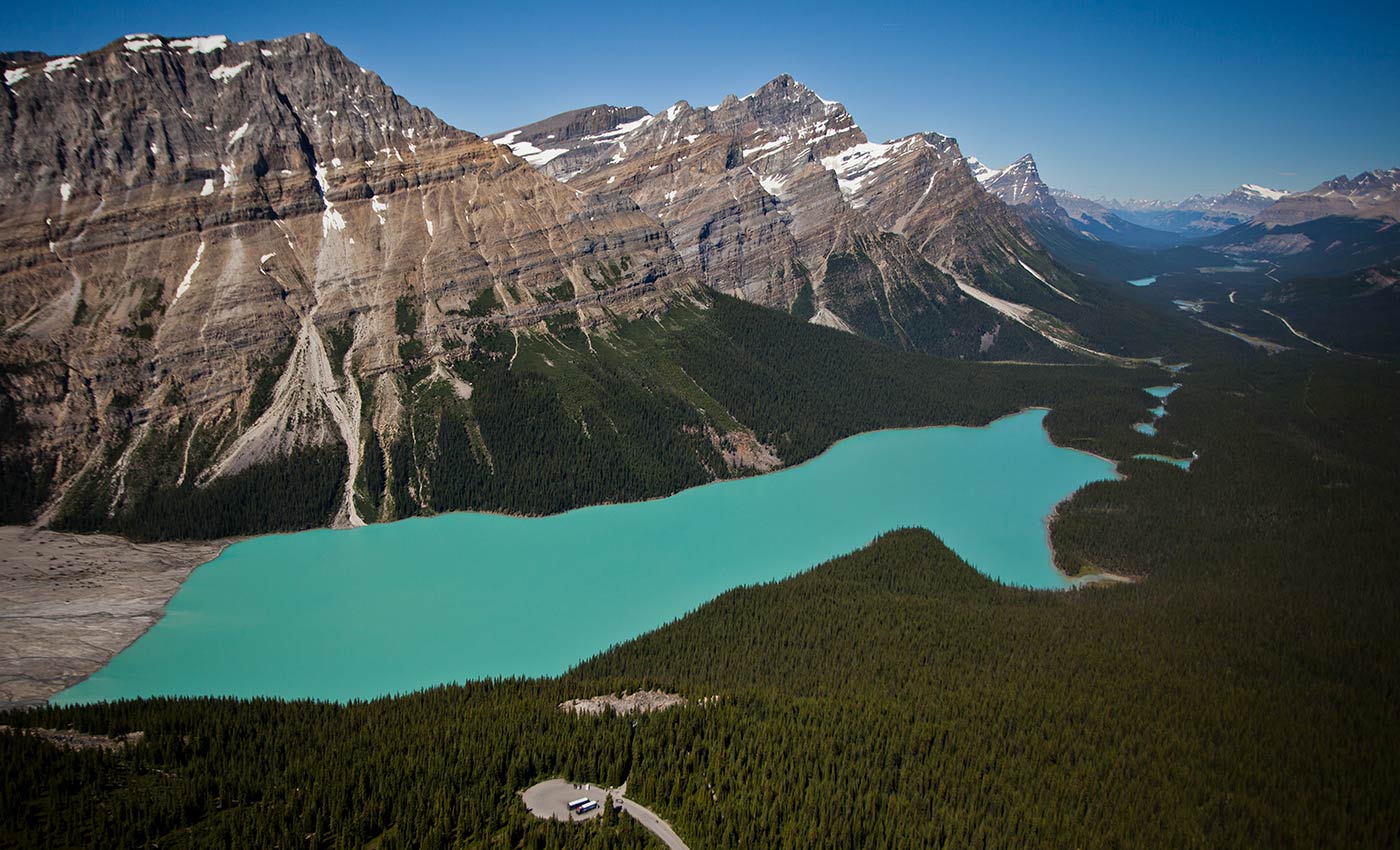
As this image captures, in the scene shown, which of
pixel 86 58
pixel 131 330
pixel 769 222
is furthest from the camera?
pixel 769 222

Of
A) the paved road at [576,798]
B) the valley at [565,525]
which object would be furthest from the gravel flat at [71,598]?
the paved road at [576,798]

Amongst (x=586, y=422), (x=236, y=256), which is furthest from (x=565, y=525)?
(x=236, y=256)

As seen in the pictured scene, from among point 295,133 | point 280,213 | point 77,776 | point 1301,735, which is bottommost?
point 1301,735

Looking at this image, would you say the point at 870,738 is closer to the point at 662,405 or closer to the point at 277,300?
the point at 662,405

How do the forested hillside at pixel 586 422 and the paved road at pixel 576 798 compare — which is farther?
the forested hillside at pixel 586 422

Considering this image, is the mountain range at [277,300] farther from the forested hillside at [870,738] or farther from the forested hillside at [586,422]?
the forested hillside at [870,738]

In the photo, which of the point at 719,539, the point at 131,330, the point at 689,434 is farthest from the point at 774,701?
the point at 131,330

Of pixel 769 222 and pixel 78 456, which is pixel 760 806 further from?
pixel 769 222
